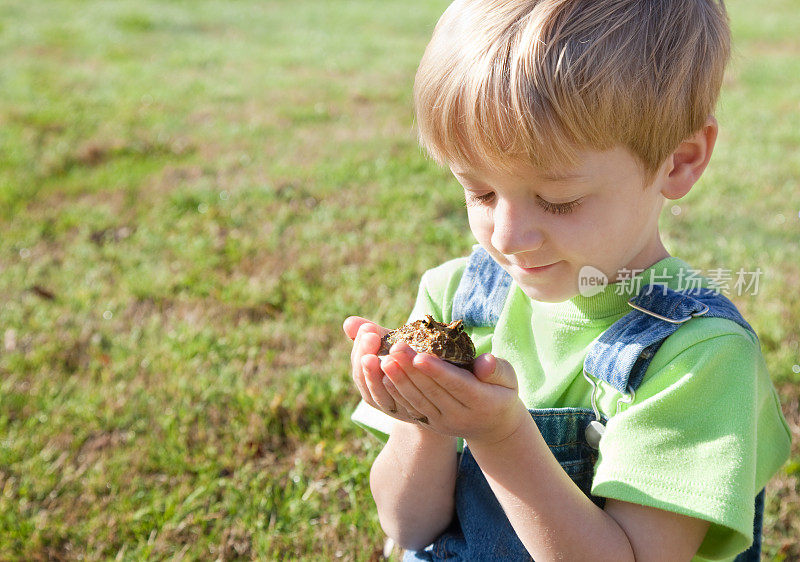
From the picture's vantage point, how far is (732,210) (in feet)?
17.3

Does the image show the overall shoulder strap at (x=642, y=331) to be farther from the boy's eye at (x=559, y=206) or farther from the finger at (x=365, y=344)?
the finger at (x=365, y=344)

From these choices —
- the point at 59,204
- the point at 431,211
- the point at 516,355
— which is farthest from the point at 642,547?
the point at 59,204

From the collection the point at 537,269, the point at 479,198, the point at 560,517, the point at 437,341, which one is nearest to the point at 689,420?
the point at 560,517

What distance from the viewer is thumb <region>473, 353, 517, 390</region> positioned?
5.29 ft

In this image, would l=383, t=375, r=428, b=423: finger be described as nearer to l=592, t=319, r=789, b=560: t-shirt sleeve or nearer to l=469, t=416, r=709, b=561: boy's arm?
l=469, t=416, r=709, b=561: boy's arm

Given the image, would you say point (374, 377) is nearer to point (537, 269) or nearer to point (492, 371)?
point (492, 371)

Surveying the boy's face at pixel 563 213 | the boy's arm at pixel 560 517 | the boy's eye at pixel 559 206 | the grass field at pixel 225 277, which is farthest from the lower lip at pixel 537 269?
the grass field at pixel 225 277

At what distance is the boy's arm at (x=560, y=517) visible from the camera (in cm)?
171

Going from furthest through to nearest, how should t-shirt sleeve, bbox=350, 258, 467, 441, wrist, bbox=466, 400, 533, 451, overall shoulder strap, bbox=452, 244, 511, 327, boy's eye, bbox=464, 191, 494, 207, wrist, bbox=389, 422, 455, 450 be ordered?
t-shirt sleeve, bbox=350, 258, 467, 441, overall shoulder strap, bbox=452, 244, 511, 327, wrist, bbox=389, 422, 455, 450, boy's eye, bbox=464, 191, 494, 207, wrist, bbox=466, 400, 533, 451

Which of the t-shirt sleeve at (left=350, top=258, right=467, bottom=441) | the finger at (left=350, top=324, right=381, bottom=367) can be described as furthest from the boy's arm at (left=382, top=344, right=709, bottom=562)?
the t-shirt sleeve at (left=350, top=258, right=467, bottom=441)

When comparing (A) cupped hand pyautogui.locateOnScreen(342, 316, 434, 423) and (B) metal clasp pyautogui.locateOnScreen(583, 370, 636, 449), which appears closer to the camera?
(A) cupped hand pyautogui.locateOnScreen(342, 316, 434, 423)

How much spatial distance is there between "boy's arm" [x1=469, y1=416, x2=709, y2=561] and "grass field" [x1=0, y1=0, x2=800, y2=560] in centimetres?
117

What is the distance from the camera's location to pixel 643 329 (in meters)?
1.91

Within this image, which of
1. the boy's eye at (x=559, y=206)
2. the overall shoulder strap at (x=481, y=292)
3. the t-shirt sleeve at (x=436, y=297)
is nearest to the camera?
the boy's eye at (x=559, y=206)
